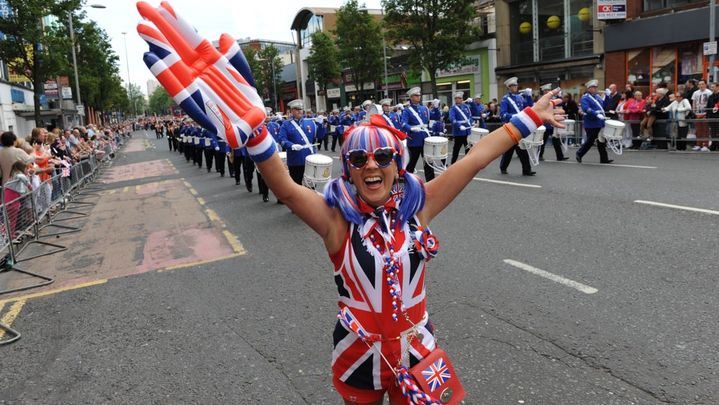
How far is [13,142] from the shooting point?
31.3 ft

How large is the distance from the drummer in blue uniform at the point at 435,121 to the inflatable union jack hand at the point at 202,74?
42.3 ft

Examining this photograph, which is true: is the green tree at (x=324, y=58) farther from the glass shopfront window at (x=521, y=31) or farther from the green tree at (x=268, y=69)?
the glass shopfront window at (x=521, y=31)

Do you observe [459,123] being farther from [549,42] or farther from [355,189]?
[549,42]

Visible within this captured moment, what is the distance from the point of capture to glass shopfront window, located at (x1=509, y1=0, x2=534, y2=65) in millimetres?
33156

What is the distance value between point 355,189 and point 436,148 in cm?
985

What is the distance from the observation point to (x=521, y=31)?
3388 centimetres

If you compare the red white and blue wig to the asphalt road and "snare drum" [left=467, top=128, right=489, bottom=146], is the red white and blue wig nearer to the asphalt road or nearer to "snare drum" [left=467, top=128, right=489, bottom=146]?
the asphalt road

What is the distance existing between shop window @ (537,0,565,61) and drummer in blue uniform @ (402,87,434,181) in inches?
787

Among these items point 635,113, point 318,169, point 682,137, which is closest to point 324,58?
point 635,113

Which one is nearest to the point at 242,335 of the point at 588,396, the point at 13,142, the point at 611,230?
the point at 588,396

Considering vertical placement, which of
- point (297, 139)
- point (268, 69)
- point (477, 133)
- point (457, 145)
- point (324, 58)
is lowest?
point (457, 145)

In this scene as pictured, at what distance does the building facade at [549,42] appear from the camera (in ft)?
93.4

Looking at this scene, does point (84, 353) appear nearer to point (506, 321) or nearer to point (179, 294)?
point (179, 294)

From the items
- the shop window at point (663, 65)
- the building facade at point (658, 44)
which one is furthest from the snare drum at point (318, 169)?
the shop window at point (663, 65)
